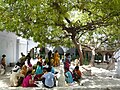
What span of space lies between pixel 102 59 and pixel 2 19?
1869 centimetres

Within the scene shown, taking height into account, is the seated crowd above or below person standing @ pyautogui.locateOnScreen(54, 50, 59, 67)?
below

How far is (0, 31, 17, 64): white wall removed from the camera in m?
19.6

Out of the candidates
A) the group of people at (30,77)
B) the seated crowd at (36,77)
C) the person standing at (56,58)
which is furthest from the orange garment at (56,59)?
the group of people at (30,77)

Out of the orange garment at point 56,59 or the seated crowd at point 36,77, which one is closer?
the seated crowd at point 36,77

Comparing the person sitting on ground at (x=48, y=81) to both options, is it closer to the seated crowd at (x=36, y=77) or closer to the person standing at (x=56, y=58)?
the seated crowd at (x=36, y=77)

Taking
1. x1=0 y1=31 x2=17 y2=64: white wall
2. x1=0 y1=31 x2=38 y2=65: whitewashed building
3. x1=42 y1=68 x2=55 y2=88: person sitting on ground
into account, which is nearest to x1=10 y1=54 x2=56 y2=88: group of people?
x1=42 y1=68 x2=55 y2=88: person sitting on ground

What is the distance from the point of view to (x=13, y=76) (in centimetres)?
1103

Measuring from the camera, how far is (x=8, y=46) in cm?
2147

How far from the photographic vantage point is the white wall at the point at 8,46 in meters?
19.6

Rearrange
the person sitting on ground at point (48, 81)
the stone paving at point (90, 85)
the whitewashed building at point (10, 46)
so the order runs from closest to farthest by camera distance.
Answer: the stone paving at point (90, 85) < the person sitting on ground at point (48, 81) < the whitewashed building at point (10, 46)

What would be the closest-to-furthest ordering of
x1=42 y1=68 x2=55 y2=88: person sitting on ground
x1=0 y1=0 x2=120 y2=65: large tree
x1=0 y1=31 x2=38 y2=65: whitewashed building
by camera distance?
x1=42 y1=68 x2=55 y2=88: person sitting on ground
x1=0 y1=0 x2=120 y2=65: large tree
x1=0 y1=31 x2=38 y2=65: whitewashed building

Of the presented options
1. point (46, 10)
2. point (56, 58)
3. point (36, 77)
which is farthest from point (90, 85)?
point (56, 58)

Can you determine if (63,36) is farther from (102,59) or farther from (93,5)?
(102,59)

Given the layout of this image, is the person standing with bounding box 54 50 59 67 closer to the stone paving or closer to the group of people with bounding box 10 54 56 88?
the stone paving
